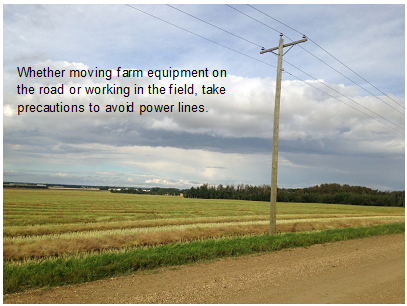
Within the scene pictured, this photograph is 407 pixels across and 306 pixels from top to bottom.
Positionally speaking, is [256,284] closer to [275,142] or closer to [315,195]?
[275,142]

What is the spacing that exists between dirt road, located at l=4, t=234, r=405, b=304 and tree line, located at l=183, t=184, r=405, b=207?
10843cm

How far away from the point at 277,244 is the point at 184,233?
7.28m

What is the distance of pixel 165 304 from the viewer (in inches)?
262

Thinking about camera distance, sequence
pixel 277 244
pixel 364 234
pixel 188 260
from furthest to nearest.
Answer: pixel 364 234, pixel 277 244, pixel 188 260

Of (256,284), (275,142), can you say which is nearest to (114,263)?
(256,284)

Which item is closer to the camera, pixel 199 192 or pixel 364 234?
pixel 364 234

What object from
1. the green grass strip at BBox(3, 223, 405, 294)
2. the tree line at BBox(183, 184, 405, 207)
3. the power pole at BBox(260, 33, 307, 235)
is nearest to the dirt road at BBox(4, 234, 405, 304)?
the green grass strip at BBox(3, 223, 405, 294)

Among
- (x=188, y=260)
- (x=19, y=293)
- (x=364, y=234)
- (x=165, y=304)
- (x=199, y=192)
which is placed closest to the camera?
(x=165, y=304)

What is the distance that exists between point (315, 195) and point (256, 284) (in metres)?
118

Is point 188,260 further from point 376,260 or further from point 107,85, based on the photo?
point 107,85

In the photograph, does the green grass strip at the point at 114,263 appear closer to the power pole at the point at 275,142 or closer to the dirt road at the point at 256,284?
the dirt road at the point at 256,284

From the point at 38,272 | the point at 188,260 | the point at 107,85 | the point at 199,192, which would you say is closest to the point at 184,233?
the point at 188,260

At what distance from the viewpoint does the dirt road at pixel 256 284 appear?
7031 mm

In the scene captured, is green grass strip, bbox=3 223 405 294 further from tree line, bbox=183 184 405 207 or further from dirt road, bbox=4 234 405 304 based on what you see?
tree line, bbox=183 184 405 207
